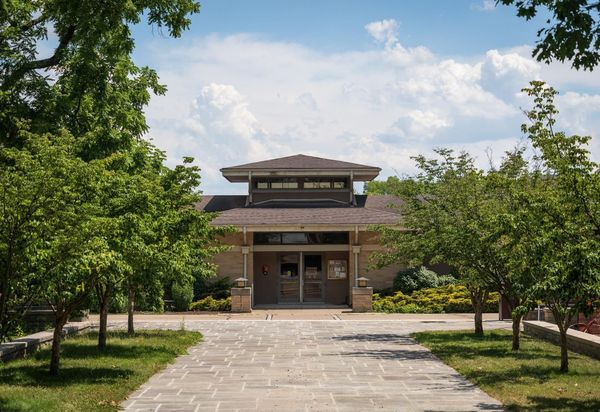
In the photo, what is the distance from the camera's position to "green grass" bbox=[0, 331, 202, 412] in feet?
36.7

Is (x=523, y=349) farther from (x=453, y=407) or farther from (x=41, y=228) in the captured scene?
(x=41, y=228)

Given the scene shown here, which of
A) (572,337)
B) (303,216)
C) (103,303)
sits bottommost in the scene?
(572,337)

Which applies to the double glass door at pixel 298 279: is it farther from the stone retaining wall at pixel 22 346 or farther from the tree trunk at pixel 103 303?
the tree trunk at pixel 103 303

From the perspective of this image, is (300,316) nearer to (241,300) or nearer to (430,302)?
(241,300)

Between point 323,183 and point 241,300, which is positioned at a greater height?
point 323,183

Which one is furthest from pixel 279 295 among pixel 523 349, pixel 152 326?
pixel 523 349

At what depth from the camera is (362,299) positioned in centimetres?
3219

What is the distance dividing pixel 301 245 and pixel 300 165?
5.99m

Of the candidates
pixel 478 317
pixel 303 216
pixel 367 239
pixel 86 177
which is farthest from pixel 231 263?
pixel 86 177

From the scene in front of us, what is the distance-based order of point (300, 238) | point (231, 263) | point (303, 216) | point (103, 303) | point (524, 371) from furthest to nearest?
point (300, 238) < point (303, 216) < point (231, 263) < point (103, 303) < point (524, 371)

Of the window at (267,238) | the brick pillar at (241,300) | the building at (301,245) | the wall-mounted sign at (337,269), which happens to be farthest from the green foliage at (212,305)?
the wall-mounted sign at (337,269)

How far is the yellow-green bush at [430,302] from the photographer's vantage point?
3266cm

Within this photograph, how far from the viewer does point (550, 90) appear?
14.0 metres

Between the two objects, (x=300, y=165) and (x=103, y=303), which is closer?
(x=103, y=303)
